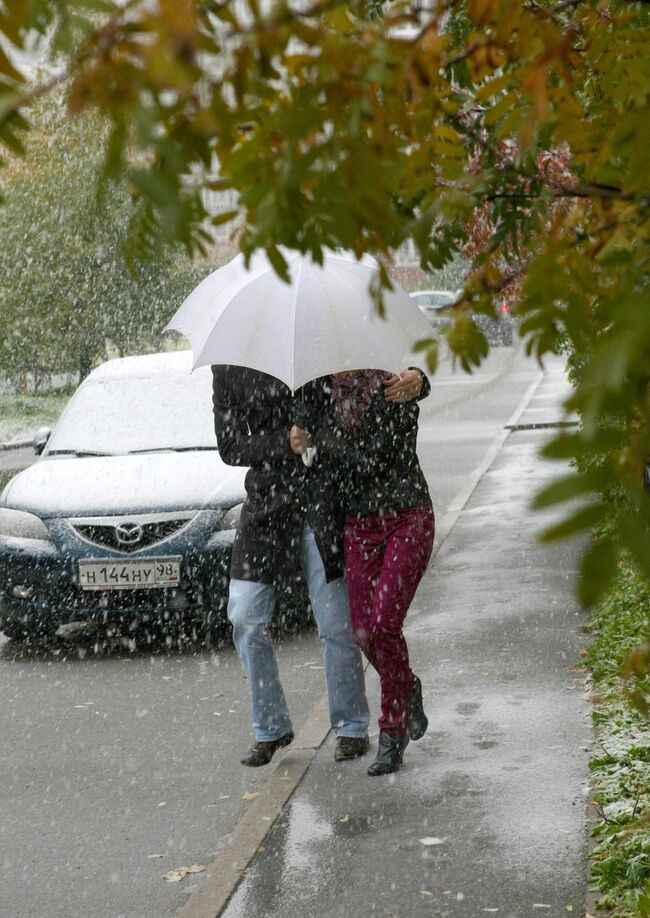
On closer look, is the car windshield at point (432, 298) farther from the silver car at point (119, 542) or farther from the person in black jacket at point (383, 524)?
the person in black jacket at point (383, 524)

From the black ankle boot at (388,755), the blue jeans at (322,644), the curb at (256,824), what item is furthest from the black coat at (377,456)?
the curb at (256,824)

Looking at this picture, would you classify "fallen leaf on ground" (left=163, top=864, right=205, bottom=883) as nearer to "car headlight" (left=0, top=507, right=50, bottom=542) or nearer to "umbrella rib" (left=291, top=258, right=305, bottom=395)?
"umbrella rib" (left=291, top=258, right=305, bottom=395)

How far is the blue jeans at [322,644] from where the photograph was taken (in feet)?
18.1

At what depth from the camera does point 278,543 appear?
5.53 metres

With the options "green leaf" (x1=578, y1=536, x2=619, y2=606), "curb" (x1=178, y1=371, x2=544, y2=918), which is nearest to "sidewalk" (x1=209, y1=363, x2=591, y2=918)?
"curb" (x1=178, y1=371, x2=544, y2=918)

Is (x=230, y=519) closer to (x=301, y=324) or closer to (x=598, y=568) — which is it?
(x=301, y=324)

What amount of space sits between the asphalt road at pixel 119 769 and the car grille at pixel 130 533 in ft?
2.21

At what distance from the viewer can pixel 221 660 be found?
7910 mm

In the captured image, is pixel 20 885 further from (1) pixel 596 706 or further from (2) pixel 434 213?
(2) pixel 434 213

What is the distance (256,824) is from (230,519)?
10.2 ft

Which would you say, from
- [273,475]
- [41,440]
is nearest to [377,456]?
[273,475]

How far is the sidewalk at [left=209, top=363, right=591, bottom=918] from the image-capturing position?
14.1 ft

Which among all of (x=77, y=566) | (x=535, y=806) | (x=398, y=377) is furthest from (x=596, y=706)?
(x=77, y=566)

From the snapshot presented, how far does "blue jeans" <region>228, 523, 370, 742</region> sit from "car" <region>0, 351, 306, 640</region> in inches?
88.2
